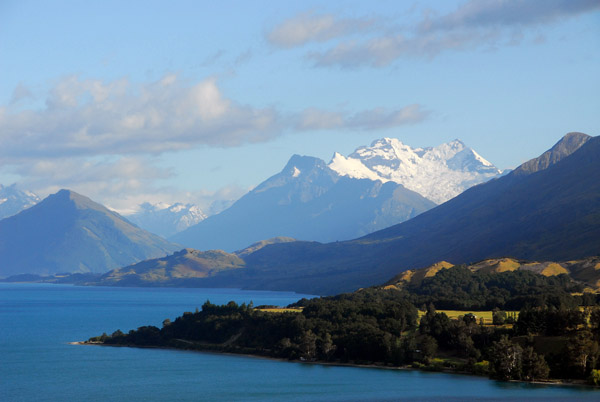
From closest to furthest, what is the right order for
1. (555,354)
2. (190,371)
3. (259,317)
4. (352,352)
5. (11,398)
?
(11,398)
(555,354)
(190,371)
(352,352)
(259,317)

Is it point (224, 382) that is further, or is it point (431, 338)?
point (431, 338)

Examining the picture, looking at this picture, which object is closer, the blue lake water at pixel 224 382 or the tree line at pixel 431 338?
the blue lake water at pixel 224 382

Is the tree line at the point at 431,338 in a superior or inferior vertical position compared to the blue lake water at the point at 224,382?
superior

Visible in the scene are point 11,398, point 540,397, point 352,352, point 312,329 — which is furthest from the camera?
point 312,329

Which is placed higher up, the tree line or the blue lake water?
the tree line

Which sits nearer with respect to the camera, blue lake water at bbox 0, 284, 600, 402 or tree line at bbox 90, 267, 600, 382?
blue lake water at bbox 0, 284, 600, 402

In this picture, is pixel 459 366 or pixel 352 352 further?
pixel 352 352

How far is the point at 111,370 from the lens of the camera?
157750 millimetres

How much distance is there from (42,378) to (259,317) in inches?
2290

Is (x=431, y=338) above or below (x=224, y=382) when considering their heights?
above

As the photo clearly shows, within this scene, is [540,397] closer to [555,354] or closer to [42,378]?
[555,354]

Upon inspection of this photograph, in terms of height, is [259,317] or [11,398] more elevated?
[259,317]

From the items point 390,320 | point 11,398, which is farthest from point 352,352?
point 11,398

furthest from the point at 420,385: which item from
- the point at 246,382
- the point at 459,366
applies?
the point at 246,382
